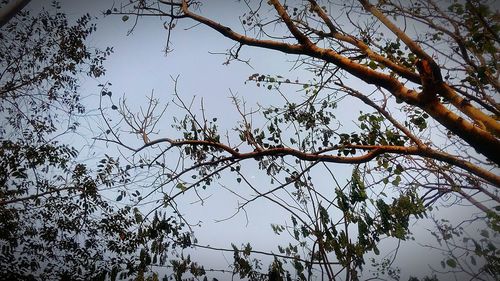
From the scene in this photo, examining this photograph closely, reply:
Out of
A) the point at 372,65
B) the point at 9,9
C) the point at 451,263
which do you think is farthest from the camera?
the point at 451,263

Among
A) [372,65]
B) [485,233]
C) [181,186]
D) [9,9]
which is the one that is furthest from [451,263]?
[9,9]

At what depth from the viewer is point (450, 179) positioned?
4.70 meters

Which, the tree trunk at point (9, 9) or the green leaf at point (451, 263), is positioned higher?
the tree trunk at point (9, 9)

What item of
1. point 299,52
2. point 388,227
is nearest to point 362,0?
point 299,52

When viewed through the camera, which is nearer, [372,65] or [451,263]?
[372,65]

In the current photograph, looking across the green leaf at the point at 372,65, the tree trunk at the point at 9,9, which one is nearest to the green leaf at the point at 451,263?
the green leaf at the point at 372,65

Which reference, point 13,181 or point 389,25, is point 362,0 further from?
point 13,181

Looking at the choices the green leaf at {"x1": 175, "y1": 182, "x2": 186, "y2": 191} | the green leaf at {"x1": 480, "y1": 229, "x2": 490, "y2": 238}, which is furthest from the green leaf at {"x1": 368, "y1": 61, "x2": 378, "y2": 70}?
the green leaf at {"x1": 480, "y1": 229, "x2": 490, "y2": 238}

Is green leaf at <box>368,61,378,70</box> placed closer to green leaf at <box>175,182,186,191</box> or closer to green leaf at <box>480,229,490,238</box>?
green leaf at <box>175,182,186,191</box>

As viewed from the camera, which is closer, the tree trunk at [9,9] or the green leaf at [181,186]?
the tree trunk at [9,9]

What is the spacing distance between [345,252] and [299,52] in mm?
2226

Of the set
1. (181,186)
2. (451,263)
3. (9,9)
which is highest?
(9,9)

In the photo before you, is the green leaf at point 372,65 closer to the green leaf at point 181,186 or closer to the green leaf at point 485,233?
the green leaf at point 181,186

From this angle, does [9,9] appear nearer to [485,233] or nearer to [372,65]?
[372,65]
